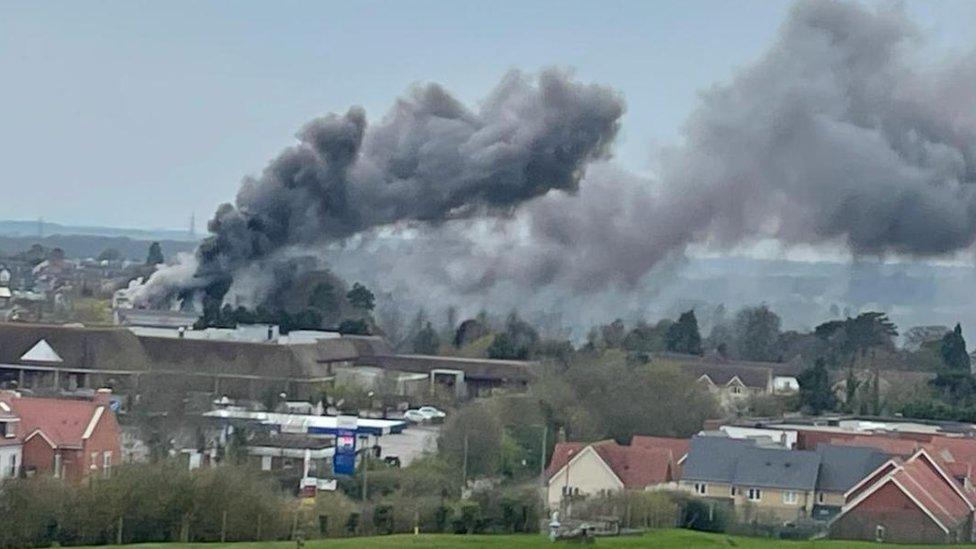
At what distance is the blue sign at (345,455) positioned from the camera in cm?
3559

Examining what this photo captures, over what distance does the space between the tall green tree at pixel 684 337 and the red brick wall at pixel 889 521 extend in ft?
102

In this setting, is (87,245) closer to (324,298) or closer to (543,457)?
(324,298)

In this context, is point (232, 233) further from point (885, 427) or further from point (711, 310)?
point (711, 310)

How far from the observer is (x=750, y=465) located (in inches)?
1432

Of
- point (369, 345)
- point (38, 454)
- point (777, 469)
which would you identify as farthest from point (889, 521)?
point (369, 345)

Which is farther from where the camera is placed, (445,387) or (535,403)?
(445,387)

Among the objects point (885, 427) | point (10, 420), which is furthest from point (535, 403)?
point (10, 420)

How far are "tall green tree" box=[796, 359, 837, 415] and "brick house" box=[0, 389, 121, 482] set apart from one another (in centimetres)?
2164

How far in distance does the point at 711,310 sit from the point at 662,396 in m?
51.2

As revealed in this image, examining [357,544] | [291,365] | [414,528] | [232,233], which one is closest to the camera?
[357,544]

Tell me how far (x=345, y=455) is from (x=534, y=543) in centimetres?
942

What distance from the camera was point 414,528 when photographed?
1163 inches

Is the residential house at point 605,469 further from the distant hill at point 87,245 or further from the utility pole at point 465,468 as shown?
the distant hill at point 87,245

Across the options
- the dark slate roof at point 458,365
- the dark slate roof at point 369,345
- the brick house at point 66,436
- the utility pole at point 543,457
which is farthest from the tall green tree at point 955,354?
the brick house at point 66,436
